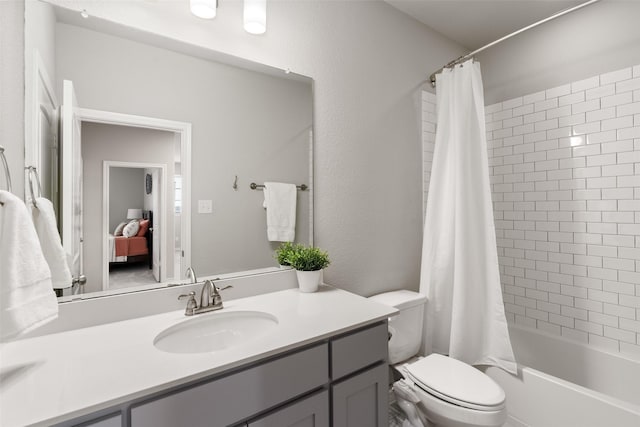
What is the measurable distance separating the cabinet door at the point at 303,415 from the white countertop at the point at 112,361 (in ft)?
0.62

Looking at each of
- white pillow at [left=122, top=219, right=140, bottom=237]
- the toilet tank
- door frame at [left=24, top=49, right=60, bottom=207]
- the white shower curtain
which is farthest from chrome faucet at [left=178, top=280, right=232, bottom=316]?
the white shower curtain

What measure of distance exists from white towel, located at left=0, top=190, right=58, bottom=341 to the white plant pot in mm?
914

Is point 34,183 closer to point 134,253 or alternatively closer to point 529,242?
point 134,253

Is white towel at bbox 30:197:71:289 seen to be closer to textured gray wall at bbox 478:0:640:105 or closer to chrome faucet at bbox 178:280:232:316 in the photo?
chrome faucet at bbox 178:280:232:316

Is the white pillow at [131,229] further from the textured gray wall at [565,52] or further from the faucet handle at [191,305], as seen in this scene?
the textured gray wall at [565,52]

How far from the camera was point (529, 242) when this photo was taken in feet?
7.47

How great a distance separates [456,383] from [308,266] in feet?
2.89

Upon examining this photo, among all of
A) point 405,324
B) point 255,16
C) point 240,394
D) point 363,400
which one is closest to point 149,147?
point 255,16

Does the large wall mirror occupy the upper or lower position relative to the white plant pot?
upper

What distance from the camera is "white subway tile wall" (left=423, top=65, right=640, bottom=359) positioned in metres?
1.83

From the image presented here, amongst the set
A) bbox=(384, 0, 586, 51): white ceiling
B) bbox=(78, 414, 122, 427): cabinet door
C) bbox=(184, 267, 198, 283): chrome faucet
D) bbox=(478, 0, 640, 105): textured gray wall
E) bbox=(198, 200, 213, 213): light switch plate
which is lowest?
bbox=(78, 414, 122, 427): cabinet door

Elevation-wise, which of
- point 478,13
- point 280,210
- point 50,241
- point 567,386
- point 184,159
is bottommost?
point 567,386

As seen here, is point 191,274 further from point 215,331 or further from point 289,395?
point 289,395

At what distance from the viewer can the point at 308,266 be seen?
1.47 m
